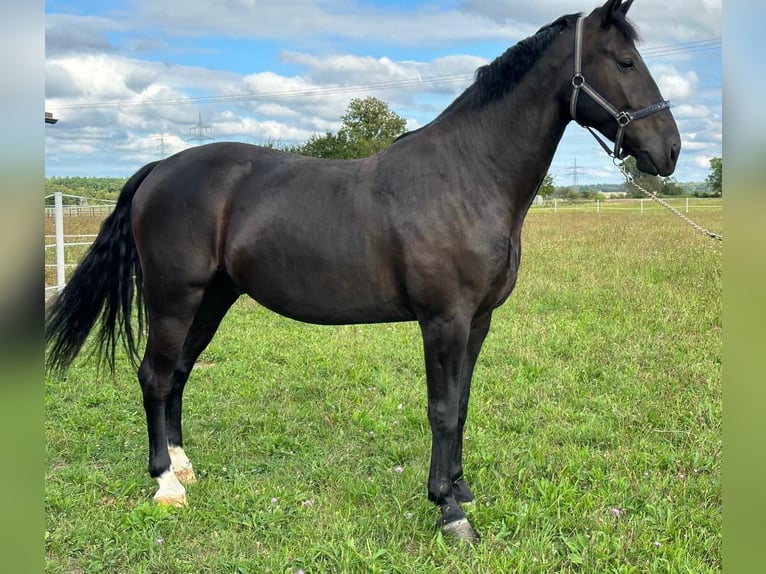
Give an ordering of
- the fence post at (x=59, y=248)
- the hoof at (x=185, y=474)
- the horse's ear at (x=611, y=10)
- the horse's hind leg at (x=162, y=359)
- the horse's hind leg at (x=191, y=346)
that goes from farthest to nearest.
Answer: the fence post at (x=59, y=248), the horse's hind leg at (x=191, y=346), the hoof at (x=185, y=474), the horse's hind leg at (x=162, y=359), the horse's ear at (x=611, y=10)

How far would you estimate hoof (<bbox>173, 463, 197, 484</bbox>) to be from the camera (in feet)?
12.1

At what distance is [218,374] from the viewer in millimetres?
5672

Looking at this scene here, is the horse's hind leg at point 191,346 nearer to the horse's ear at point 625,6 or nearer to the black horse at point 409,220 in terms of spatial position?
the black horse at point 409,220

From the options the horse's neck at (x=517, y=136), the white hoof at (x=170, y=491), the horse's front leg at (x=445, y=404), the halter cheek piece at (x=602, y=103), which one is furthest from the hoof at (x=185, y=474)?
the halter cheek piece at (x=602, y=103)

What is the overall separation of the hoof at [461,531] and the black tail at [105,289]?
2236 mm

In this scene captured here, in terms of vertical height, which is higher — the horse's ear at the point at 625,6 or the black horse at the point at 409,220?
the horse's ear at the point at 625,6

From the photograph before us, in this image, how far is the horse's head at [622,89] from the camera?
2.83 meters

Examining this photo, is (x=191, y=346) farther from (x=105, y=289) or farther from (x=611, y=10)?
(x=611, y=10)

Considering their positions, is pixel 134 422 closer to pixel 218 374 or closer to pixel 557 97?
pixel 218 374

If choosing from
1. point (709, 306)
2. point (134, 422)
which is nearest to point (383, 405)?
point (134, 422)

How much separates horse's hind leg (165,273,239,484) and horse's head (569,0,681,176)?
2428mm

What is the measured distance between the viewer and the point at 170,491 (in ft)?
11.2

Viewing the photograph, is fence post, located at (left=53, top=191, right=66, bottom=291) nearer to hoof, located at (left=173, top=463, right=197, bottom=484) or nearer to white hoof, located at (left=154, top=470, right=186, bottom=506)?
hoof, located at (left=173, top=463, right=197, bottom=484)

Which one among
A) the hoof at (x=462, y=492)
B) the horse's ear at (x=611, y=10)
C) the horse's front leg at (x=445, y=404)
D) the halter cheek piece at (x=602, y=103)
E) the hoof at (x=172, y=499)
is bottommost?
the hoof at (x=172, y=499)
